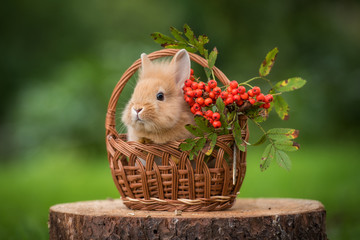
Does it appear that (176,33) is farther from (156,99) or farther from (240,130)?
(240,130)

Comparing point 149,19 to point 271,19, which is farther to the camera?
point 149,19

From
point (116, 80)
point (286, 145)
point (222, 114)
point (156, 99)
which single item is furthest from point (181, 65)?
point (116, 80)

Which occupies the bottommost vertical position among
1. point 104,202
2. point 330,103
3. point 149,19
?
point 104,202

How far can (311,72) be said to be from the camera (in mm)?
9078

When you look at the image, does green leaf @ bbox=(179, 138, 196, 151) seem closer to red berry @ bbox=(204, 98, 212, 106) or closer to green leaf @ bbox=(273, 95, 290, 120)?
red berry @ bbox=(204, 98, 212, 106)

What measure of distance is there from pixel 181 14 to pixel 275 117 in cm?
260

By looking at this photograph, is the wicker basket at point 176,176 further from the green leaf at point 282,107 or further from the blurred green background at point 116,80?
the blurred green background at point 116,80

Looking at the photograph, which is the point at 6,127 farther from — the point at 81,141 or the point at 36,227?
the point at 36,227

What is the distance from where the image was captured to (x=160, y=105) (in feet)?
9.20

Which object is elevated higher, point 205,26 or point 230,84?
point 205,26

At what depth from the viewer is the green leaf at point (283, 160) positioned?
2623mm

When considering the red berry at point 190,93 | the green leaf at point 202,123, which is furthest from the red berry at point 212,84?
the green leaf at point 202,123

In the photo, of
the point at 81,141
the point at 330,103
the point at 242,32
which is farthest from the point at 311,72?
the point at 81,141

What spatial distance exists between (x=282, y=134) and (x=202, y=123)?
48 cm
